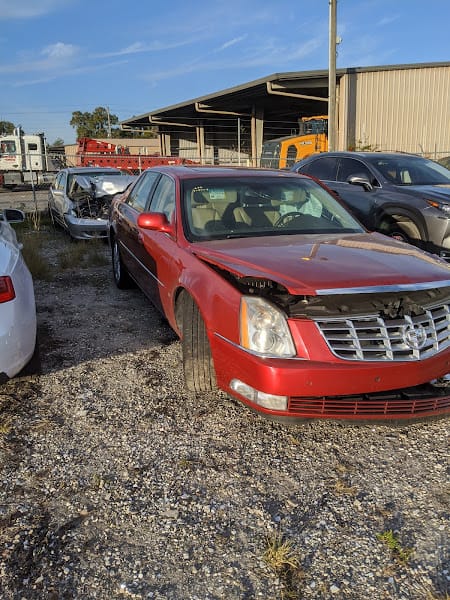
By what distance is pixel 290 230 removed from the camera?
13.4ft

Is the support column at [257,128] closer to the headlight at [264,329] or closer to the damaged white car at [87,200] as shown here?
the damaged white car at [87,200]

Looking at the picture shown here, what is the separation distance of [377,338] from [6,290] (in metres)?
2.18

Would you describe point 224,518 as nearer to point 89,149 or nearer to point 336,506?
point 336,506

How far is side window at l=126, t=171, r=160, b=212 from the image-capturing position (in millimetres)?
5293

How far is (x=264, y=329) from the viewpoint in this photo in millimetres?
2779

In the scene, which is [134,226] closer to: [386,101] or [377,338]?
[377,338]

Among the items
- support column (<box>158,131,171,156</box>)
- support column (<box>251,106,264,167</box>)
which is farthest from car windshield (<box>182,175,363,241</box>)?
support column (<box>158,131,171,156</box>)

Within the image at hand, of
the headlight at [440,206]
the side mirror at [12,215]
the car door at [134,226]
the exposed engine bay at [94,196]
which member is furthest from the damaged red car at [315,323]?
the exposed engine bay at [94,196]

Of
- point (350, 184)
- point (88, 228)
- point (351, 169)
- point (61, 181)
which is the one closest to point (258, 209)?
point (350, 184)

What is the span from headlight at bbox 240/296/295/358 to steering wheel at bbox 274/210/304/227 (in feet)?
4.93

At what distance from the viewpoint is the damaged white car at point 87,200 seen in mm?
10266

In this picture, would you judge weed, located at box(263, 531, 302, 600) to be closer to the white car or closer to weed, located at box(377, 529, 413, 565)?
weed, located at box(377, 529, 413, 565)

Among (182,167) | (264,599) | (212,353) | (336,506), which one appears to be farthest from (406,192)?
(264,599)

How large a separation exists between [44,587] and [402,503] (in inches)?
66.2
